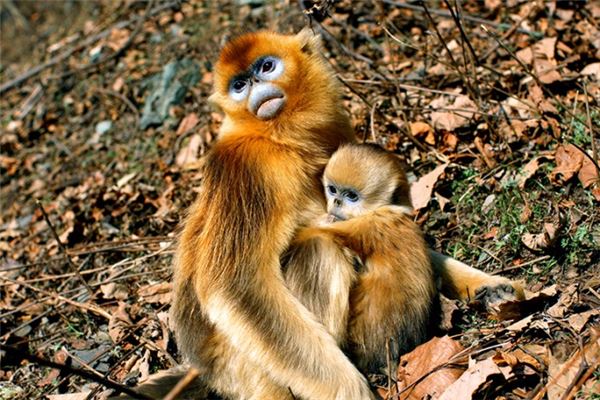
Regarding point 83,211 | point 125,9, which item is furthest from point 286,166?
point 125,9

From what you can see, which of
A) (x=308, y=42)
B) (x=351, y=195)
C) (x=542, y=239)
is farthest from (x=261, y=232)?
(x=542, y=239)

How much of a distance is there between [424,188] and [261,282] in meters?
1.85

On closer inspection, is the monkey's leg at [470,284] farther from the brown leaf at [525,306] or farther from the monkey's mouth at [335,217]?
the monkey's mouth at [335,217]

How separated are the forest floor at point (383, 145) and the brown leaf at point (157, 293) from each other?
0.5 inches

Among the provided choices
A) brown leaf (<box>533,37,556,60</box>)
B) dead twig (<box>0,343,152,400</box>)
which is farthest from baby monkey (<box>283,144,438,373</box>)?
brown leaf (<box>533,37,556,60</box>)

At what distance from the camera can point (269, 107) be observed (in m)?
3.97

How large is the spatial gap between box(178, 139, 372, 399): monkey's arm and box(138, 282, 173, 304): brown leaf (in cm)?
128

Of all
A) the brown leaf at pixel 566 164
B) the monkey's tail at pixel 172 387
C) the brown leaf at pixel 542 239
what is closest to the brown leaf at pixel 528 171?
the brown leaf at pixel 566 164

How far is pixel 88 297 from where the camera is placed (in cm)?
541

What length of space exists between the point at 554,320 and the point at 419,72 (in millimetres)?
3225

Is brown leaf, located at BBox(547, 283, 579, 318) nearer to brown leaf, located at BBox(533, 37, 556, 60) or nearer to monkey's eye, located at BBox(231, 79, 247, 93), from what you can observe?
monkey's eye, located at BBox(231, 79, 247, 93)

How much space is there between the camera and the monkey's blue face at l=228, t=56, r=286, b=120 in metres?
3.97

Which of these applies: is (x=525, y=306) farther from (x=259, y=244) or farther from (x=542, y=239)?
(x=259, y=244)

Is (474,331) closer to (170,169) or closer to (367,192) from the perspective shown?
(367,192)
